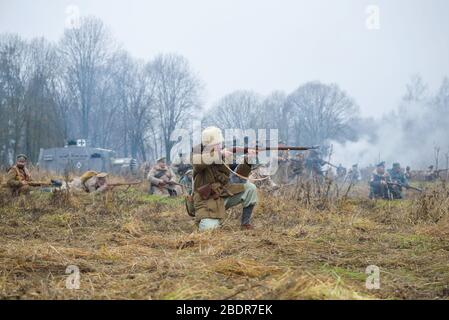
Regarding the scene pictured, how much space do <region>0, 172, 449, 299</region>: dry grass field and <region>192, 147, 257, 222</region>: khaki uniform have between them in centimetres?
37

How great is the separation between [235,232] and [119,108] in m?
38.4

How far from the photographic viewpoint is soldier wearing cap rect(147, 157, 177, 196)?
1355 centimetres

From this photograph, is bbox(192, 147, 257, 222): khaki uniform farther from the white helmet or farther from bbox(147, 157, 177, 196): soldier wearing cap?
bbox(147, 157, 177, 196): soldier wearing cap

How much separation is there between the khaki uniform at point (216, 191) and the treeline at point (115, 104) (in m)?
27.4

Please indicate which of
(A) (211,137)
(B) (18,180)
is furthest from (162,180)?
(A) (211,137)

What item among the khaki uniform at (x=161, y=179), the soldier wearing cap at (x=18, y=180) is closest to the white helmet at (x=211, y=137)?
the soldier wearing cap at (x=18, y=180)

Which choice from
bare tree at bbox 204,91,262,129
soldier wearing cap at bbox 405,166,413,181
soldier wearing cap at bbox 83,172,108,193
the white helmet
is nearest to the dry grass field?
the white helmet

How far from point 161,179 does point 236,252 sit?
9095mm

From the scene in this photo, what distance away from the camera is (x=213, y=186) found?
648 cm

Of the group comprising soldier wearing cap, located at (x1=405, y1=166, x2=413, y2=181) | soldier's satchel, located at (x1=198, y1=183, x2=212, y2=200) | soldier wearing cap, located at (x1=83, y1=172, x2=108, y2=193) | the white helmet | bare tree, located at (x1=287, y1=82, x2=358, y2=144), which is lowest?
soldier wearing cap, located at (x1=405, y1=166, x2=413, y2=181)

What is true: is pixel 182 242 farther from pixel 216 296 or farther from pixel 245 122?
pixel 245 122

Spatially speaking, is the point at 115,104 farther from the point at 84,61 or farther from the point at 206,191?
the point at 206,191

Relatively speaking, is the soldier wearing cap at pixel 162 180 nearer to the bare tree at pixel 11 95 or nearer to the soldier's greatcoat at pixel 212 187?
the soldier's greatcoat at pixel 212 187
